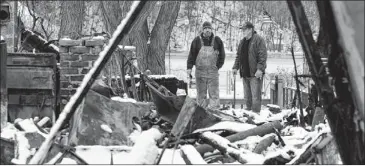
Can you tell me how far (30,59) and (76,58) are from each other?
164 centimetres

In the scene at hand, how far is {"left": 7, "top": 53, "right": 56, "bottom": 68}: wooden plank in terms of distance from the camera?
7.59 meters

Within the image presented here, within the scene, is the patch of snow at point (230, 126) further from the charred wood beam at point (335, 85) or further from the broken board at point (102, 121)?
the charred wood beam at point (335, 85)

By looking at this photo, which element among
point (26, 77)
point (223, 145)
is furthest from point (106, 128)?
point (26, 77)

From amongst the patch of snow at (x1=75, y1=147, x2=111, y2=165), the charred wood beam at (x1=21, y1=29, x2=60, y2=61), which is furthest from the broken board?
the charred wood beam at (x1=21, y1=29, x2=60, y2=61)

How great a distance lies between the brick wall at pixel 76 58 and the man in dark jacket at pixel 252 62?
307cm

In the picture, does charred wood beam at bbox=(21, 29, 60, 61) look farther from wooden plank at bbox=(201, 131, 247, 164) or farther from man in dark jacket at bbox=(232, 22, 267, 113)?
wooden plank at bbox=(201, 131, 247, 164)

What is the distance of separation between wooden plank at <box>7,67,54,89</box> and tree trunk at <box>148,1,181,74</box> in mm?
9838

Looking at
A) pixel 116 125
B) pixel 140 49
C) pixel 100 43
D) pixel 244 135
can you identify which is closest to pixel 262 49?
pixel 100 43

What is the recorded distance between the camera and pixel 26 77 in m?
7.58

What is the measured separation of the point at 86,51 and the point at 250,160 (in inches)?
189

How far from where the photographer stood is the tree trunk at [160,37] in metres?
17.6

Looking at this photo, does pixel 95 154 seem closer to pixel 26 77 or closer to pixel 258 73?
pixel 26 77

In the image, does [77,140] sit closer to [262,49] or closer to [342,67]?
[342,67]

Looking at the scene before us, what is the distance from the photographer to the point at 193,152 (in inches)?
208
